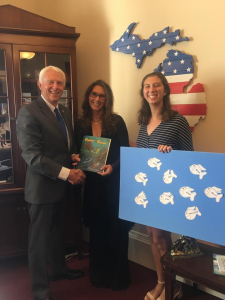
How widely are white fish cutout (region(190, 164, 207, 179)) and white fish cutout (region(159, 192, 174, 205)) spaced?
0.61ft

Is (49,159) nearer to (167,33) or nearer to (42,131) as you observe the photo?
(42,131)

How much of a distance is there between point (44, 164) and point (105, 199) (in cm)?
53

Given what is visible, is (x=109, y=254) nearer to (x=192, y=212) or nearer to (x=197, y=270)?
(x=197, y=270)

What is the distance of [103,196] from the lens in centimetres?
196

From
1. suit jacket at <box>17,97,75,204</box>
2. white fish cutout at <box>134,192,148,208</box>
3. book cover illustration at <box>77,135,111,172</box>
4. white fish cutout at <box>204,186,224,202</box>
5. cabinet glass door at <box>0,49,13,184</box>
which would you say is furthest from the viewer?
cabinet glass door at <box>0,49,13,184</box>

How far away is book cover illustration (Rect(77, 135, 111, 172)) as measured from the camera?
1840mm

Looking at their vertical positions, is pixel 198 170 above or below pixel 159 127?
below

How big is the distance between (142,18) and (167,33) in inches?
12.8

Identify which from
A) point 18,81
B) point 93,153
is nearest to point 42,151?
point 93,153

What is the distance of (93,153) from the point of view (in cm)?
187

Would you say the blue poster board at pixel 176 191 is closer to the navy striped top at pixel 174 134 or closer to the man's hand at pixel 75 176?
the navy striped top at pixel 174 134

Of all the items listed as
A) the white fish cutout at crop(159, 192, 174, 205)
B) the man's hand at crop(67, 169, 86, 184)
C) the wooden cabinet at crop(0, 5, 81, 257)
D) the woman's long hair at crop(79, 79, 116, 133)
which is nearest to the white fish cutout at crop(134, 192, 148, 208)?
the white fish cutout at crop(159, 192, 174, 205)

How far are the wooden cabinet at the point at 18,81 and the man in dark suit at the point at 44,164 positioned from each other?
52cm

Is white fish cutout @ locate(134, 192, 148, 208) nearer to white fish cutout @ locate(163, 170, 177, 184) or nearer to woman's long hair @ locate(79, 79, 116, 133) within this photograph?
white fish cutout @ locate(163, 170, 177, 184)
